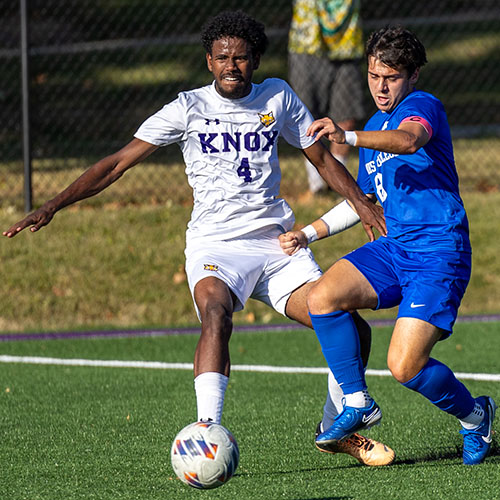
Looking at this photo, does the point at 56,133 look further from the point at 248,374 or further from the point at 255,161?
the point at 255,161

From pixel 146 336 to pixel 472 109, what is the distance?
1126cm

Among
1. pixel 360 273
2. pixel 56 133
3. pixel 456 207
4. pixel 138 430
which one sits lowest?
pixel 56 133

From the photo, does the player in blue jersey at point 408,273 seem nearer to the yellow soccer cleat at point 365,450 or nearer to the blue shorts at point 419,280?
the blue shorts at point 419,280

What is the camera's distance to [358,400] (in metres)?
4.89

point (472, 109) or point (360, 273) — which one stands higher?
point (360, 273)

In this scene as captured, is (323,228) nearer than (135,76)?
Yes

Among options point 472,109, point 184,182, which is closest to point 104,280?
point 184,182

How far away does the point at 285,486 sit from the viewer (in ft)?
15.0

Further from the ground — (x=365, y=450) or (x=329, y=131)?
(x=329, y=131)

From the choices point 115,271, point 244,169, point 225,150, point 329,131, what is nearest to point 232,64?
point 225,150

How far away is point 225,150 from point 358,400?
4.75 ft

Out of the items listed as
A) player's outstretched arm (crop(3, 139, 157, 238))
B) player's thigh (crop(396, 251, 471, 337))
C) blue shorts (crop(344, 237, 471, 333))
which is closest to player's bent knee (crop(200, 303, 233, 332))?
blue shorts (crop(344, 237, 471, 333))

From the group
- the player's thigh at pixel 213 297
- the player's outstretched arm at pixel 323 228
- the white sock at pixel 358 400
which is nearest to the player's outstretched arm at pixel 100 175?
the player's thigh at pixel 213 297

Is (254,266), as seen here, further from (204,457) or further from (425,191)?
(204,457)
